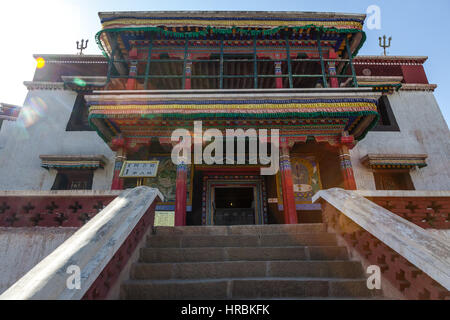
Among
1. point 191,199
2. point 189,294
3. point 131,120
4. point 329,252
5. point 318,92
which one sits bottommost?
point 189,294

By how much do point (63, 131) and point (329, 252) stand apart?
975cm

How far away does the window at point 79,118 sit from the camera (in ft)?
30.9

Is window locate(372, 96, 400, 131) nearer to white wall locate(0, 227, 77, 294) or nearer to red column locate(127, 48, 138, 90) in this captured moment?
red column locate(127, 48, 138, 90)

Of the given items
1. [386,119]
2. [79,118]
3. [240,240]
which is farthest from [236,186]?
[79,118]

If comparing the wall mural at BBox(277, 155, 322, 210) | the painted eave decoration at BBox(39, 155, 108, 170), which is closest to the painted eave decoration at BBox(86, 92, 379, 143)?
the painted eave decoration at BBox(39, 155, 108, 170)

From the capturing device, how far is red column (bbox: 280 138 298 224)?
6.38m

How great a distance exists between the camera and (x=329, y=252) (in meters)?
3.24

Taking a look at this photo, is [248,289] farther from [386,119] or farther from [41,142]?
[386,119]

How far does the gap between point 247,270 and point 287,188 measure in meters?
3.96

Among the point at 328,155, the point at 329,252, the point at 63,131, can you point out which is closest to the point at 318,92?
the point at 328,155

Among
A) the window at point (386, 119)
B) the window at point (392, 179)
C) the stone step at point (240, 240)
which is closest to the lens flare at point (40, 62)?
the stone step at point (240, 240)

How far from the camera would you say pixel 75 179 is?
8836 mm

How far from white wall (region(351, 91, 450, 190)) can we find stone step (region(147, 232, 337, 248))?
5.95 meters
